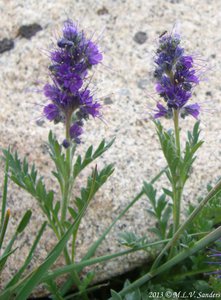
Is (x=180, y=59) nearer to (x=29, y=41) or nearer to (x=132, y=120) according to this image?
(x=132, y=120)

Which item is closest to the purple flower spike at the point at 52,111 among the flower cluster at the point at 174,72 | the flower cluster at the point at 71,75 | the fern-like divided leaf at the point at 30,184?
the flower cluster at the point at 71,75

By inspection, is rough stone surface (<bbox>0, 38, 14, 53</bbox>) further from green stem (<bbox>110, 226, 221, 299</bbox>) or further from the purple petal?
green stem (<bbox>110, 226, 221, 299</bbox>)

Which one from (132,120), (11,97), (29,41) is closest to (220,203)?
(132,120)

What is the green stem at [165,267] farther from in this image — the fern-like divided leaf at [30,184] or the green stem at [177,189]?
the fern-like divided leaf at [30,184]

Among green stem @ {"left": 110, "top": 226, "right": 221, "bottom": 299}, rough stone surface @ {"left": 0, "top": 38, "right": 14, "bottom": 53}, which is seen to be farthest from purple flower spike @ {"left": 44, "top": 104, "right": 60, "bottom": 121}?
rough stone surface @ {"left": 0, "top": 38, "right": 14, "bottom": 53}

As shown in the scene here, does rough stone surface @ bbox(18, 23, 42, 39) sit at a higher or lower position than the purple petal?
higher

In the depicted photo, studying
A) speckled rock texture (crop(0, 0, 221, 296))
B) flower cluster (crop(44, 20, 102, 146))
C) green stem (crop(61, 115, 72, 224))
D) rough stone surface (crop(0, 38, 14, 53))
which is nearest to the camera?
flower cluster (crop(44, 20, 102, 146))

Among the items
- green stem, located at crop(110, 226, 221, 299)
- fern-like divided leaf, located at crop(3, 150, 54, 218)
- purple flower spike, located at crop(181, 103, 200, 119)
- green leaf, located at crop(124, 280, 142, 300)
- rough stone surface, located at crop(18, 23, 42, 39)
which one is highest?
rough stone surface, located at crop(18, 23, 42, 39)
